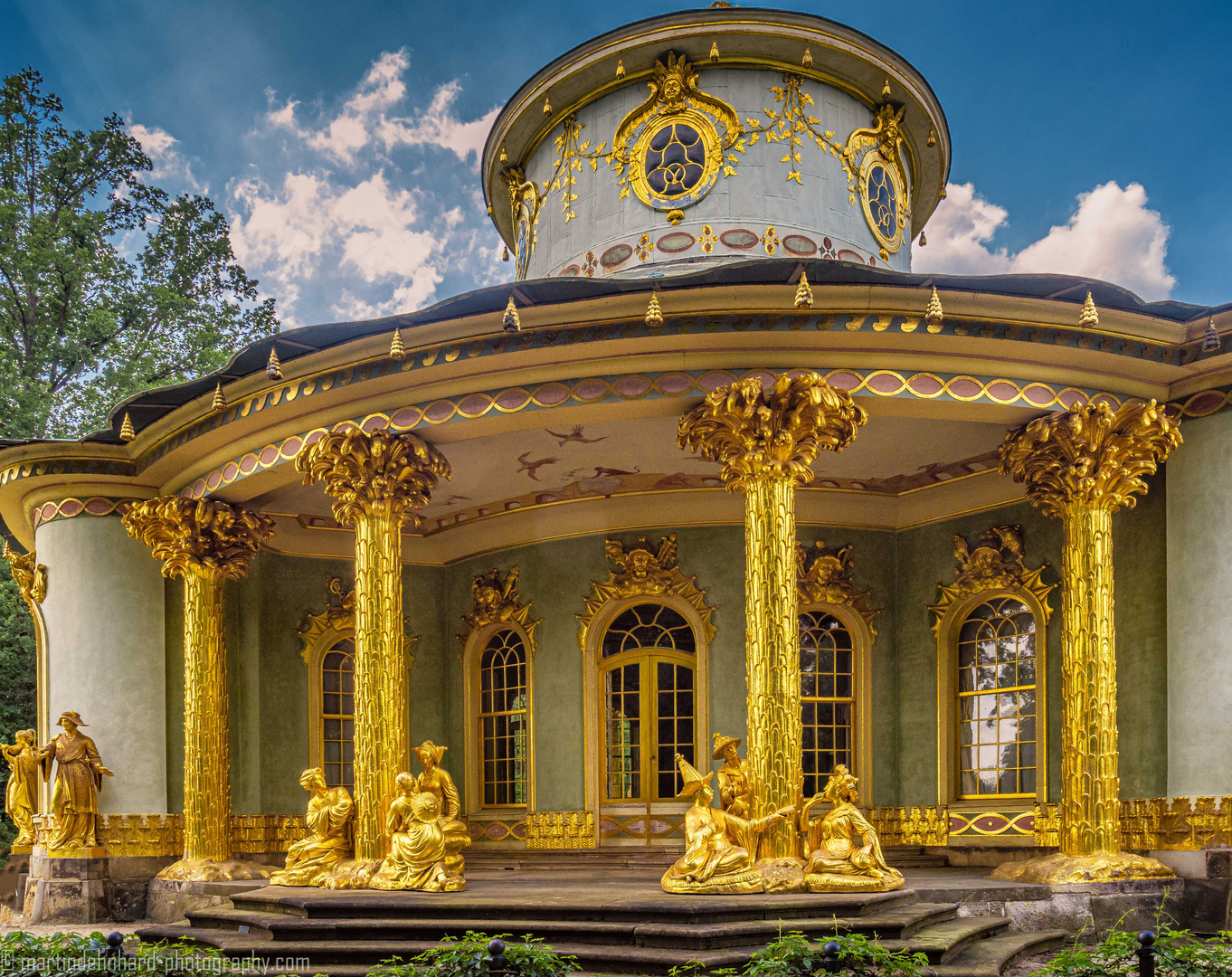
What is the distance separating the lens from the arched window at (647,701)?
42.5 ft

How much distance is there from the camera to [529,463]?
12.3 metres

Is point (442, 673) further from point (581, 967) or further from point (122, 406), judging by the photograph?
point (581, 967)

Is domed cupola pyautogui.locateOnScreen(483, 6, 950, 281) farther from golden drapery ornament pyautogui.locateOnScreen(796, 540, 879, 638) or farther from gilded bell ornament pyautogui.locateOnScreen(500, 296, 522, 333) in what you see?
gilded bell ornament pyautogui.locateOnScreen(500, 296, 522, 333)

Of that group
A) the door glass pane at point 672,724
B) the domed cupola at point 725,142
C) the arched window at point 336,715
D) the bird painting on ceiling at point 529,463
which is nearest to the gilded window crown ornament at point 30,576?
the arched window at point 336,715

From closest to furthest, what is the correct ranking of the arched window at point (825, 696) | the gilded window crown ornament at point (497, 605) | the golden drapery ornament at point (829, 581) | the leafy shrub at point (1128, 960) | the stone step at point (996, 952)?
the leafy shrub at point (1128, 960)
the stone step at point (996, 952)
the arched window at point (825, 696)
the golden drapery ornament at point (829, 581)
the gilded window crown ornament at point (497, 605)

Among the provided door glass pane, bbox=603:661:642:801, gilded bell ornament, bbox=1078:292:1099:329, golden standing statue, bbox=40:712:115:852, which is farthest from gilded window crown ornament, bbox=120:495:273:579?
gilded bell ornament, bbox=1078:292:1099:329

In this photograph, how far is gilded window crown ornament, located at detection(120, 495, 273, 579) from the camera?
39.2 feet

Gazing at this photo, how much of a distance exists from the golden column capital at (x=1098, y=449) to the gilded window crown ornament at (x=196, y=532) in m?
7.56

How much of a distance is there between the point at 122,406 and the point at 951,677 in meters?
8.85

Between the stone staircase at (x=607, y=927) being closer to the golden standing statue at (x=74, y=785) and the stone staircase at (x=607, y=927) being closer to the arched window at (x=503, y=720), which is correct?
the golden standing statue at (x=74, y=785)

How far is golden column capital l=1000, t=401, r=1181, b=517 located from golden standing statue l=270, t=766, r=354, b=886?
634cm

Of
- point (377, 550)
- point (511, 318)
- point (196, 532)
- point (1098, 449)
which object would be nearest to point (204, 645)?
point (196, 532)

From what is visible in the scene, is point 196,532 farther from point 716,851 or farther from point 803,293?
point 803,293

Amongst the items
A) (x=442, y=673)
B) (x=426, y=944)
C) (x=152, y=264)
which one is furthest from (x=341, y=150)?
(x=426, y=944)
